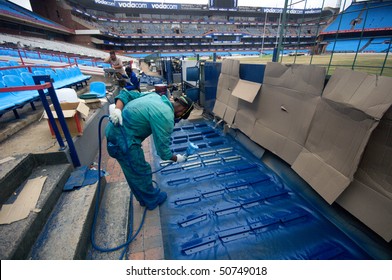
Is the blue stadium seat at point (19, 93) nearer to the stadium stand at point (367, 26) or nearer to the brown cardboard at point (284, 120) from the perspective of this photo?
the brown cardboard at point (284, 120)

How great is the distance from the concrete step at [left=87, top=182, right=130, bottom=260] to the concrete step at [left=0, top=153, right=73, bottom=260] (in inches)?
A: 23.2

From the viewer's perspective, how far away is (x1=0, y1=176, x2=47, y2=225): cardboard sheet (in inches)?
72.4

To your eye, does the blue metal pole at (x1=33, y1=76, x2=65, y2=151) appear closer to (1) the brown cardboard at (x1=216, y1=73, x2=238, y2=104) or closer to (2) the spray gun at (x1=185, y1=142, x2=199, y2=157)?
(2) the spray gun at (x1=185, y1=142, x2=199, y2=157)

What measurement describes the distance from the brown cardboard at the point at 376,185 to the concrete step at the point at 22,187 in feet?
11.3

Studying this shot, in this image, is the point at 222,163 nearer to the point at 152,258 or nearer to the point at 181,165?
the point at 181,165

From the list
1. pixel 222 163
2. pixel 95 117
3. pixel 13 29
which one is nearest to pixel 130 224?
pixel 222 163

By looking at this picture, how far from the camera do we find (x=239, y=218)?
266 centimetres

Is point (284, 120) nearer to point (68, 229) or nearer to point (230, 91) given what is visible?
point (230, 91)

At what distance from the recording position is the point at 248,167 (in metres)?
3.72

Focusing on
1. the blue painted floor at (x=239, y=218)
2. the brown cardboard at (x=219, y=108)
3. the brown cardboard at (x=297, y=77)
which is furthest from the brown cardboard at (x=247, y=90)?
the blue painted floor at (x=239, y=218)

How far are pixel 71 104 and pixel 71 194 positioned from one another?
1525 millimetres

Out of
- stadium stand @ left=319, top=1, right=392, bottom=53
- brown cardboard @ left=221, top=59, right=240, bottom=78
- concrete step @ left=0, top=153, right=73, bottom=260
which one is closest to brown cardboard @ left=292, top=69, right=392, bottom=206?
stadium stand @ left=319, top=1, right=392, bottom=53

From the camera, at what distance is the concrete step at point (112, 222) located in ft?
6.91

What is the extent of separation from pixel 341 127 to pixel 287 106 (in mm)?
996
